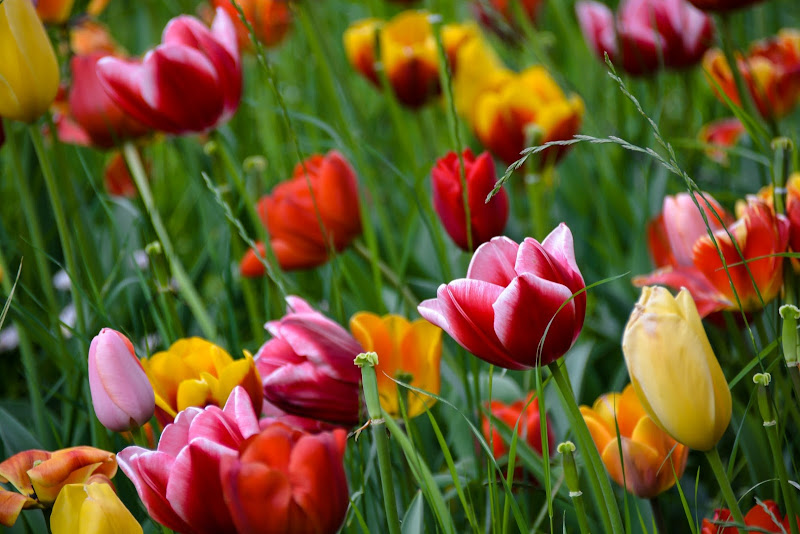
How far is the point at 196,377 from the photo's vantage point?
0.54 metres

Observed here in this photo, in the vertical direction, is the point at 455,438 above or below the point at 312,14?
below

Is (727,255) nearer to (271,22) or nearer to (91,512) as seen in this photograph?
(91,512)

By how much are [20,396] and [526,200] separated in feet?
2.34

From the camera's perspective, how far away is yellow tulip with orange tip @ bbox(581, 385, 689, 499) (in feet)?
1.64

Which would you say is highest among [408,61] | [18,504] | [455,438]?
[408,61]

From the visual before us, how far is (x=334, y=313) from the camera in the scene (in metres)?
0.84

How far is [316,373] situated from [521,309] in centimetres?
17

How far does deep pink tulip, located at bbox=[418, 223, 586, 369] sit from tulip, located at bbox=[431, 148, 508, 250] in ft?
0.46

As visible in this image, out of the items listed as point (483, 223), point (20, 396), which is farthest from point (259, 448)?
point (20, 396)

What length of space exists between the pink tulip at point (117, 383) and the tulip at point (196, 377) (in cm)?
3

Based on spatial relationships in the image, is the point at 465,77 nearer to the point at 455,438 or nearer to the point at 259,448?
the point at 455,438

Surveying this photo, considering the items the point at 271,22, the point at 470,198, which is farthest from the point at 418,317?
the point at 271,22

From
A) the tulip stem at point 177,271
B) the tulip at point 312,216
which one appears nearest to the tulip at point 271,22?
the tulip stem at point 177,271

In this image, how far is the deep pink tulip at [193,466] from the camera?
399 millimetres
